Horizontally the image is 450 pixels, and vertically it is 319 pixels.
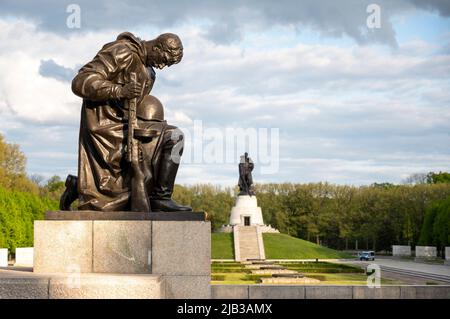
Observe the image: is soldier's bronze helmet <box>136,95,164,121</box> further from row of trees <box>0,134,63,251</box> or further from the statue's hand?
row of trees <box>0,134,63,251</box>

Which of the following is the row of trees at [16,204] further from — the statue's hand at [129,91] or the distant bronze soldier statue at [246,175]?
the statue's hand at [129,91]

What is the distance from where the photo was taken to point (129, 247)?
22.6 feet

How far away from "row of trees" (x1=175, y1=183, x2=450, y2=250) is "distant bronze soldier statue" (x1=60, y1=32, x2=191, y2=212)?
5502 centimetres

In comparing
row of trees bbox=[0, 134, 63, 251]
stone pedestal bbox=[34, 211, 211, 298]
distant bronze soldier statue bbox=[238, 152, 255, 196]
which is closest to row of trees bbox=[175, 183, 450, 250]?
distant bronze soldier statue bbox=[238, 152, 255, 196]

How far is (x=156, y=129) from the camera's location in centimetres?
741

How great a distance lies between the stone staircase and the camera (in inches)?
1701

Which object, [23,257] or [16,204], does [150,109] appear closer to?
[23,257]

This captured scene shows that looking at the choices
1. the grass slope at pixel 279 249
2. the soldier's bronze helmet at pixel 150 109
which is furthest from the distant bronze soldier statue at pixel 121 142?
the grass slope at pixel 279 249

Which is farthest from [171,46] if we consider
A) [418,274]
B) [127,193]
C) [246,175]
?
[246,175]

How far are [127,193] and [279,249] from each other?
127 feet

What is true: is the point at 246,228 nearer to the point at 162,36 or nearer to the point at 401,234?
the point at 401,234

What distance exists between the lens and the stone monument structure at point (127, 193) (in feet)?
22.6
